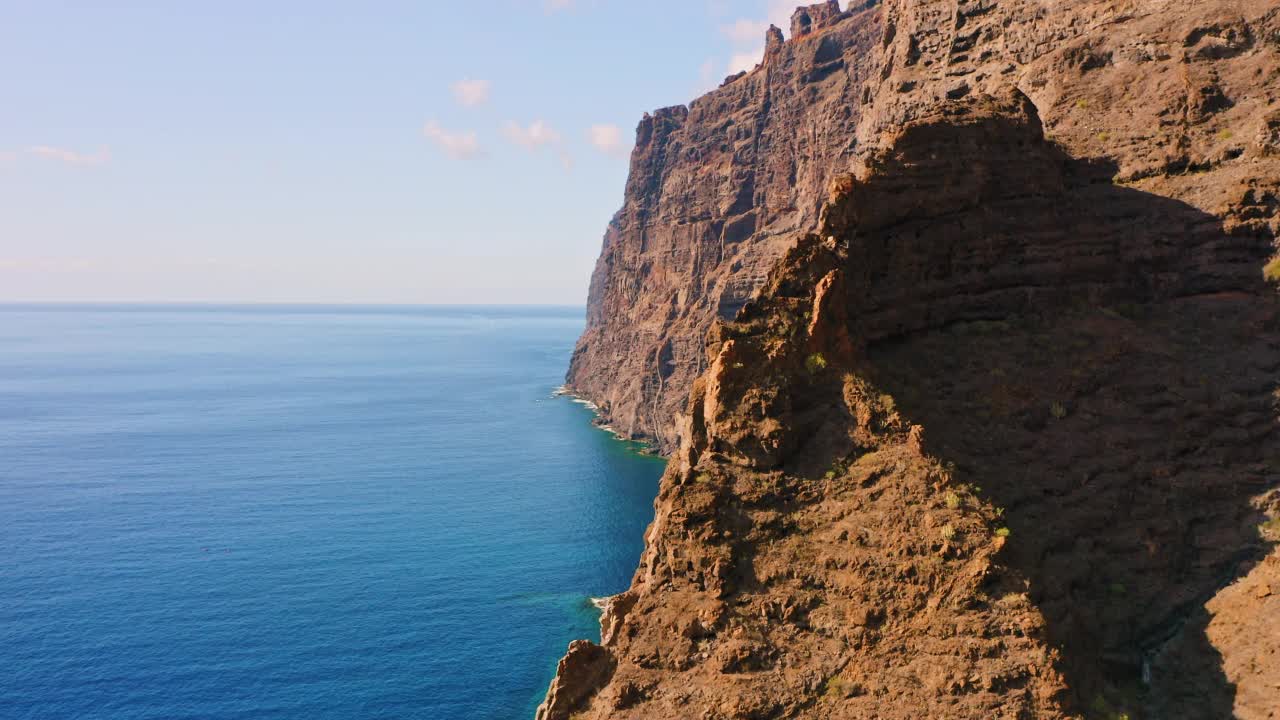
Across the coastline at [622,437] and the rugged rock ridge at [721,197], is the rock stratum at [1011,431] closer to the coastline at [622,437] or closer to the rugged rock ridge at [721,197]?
the rugged rock ridge at [721,197]

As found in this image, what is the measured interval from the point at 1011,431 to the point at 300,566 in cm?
7554

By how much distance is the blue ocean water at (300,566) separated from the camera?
192ft

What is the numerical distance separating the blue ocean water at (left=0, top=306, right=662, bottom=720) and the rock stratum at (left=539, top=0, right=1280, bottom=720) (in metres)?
36.2

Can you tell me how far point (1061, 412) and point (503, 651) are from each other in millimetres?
48522

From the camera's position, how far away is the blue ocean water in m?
58.4

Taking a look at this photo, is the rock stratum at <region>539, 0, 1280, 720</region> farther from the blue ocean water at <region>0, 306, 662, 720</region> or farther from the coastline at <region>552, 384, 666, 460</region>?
the coastline at <region>552, 384, 666, 460</region>

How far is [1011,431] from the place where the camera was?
30.2 m

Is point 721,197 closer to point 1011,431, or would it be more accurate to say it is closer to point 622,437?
point 622,437

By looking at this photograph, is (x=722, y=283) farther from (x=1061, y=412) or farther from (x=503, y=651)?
(x=1061, y=412)

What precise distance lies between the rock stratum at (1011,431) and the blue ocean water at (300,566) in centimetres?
3617

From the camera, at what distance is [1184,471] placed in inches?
1176

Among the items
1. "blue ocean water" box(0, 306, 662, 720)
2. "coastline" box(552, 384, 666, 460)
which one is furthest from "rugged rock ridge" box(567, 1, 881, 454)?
"blue ocean water" box(0, 306, 662, 720)

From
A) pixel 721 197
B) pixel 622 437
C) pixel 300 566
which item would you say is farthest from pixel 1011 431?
pixel 721 197

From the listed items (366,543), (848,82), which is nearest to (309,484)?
(366,543)
